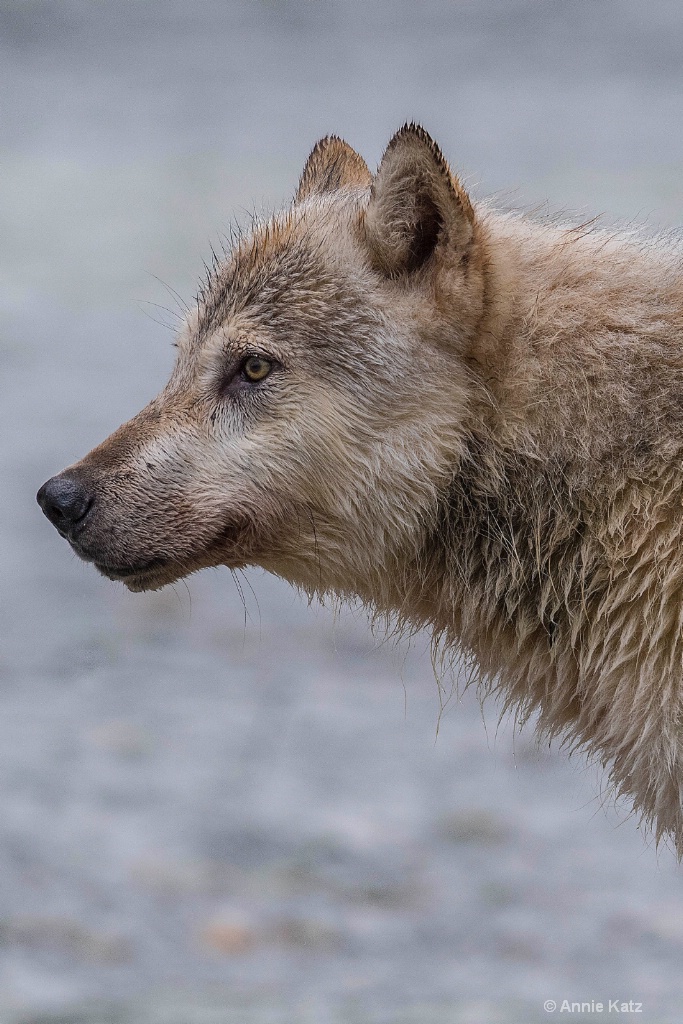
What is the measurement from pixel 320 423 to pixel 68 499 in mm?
904

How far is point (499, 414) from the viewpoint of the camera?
446 cm

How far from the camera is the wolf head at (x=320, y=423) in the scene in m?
4.49

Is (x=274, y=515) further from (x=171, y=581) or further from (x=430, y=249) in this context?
(x=430, y=249)

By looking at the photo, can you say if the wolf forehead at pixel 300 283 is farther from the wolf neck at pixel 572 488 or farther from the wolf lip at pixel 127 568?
the wolf lip at pixel 127 568

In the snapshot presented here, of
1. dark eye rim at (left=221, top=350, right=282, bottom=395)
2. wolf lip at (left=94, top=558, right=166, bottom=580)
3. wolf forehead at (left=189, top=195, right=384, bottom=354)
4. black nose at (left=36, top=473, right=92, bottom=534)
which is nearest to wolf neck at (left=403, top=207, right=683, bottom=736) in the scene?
wolf forehead at (left=189, top=195, right=384, bottom=354)

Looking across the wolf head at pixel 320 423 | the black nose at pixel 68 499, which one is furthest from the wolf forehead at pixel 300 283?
the black nose at pixel 68 499

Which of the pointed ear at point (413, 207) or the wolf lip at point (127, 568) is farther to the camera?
the wolf lip at point (127, 568)

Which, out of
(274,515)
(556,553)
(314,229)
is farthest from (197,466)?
(556,553)

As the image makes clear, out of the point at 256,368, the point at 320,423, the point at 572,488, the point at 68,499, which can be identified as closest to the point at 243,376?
the point at 256,368

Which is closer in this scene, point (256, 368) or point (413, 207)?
point (413, 207)

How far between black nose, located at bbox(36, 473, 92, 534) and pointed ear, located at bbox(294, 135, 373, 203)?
5.09 feet

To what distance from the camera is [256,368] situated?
15.2 feet

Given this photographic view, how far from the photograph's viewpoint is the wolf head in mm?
4492

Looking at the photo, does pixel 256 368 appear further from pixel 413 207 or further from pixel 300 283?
pixel 413 207
